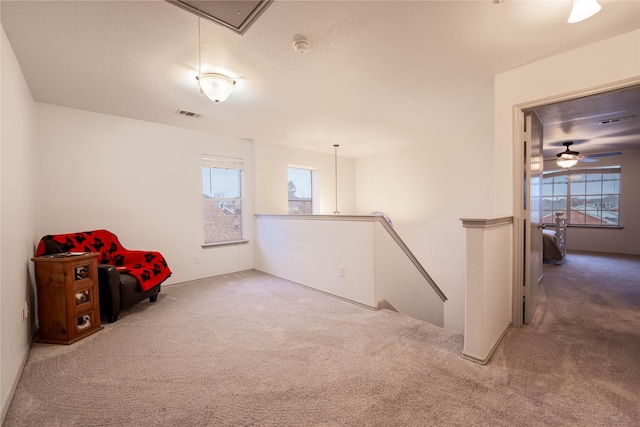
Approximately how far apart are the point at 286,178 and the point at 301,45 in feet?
10.9

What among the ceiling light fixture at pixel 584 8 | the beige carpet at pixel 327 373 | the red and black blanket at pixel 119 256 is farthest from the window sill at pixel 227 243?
the ceiling light fixture at pixel 584 8

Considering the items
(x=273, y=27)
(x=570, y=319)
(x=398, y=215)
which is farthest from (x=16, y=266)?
(x=398, y=215)

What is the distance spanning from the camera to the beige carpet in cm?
145

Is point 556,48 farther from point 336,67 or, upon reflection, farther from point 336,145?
point 336,145

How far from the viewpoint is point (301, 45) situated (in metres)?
1.95

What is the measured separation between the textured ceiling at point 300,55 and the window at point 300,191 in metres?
2.28

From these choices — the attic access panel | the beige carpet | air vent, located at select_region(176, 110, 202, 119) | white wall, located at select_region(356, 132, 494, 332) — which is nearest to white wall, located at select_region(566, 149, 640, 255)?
white wall, located at select_region(356, 132, 494, 332)

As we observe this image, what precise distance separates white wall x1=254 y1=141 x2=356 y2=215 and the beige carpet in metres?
2.44

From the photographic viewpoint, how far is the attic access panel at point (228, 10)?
5.16 ft

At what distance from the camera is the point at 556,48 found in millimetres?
2096

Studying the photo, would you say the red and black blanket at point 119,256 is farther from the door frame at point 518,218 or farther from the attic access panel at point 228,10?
the door frame at point 518,218

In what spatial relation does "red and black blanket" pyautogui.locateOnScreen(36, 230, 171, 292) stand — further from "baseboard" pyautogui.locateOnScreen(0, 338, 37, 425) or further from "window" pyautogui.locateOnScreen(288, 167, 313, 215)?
"window" pyautogui.locateOnScreen(288, 167, 313, 215)

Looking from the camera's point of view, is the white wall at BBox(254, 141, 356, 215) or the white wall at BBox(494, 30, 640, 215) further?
the white wall at BBox(254, 141, 356, 215)

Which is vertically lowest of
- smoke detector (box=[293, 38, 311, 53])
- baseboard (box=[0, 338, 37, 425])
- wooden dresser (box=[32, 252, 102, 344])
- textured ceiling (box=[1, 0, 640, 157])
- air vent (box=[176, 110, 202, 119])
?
baseboard (box=[0, 338, 37, 425])
